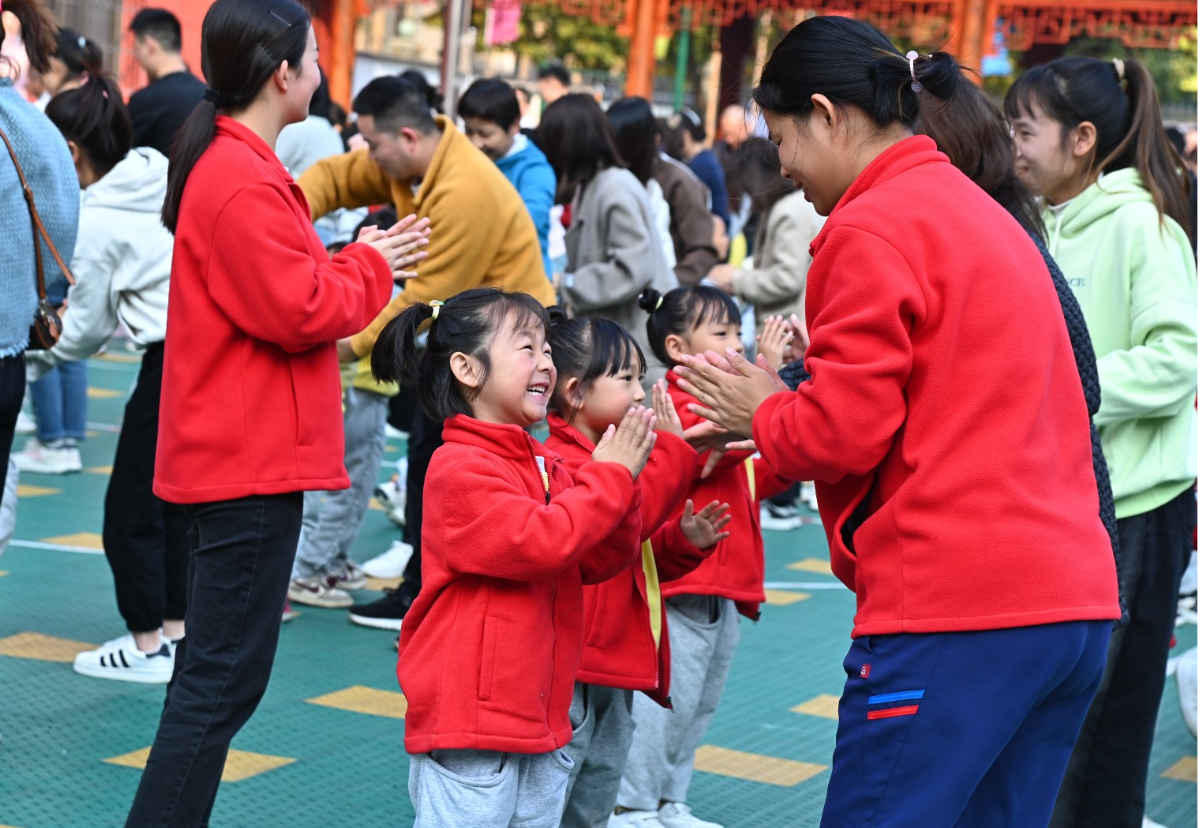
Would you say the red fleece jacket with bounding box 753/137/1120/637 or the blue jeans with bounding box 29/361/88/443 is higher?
the red fleece jacket with bounding box 753/137/1120/637

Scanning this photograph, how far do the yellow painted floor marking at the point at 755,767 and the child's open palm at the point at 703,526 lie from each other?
1.19 metres

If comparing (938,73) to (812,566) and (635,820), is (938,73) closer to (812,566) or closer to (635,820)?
(635,820)

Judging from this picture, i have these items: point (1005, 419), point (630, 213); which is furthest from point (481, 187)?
point (1005, 419)

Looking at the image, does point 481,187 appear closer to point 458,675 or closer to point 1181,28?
point 458,675

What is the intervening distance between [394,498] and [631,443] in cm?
452

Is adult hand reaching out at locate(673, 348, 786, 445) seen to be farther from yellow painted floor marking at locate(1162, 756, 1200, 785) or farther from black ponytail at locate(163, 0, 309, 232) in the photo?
yellow painted floor marking at locate(1162, 756, 1200, 785)

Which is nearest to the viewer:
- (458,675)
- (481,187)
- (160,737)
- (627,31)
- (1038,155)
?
(458,675)

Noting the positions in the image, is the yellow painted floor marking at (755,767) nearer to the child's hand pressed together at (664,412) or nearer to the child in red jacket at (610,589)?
the child in red jacket at (610,589)

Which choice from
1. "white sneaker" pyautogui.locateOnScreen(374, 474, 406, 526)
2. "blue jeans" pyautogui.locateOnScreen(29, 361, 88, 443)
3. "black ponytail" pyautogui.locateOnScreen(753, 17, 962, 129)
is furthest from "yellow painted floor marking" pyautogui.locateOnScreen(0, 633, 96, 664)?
"black ponytail" pyautogui.locateOnScreen(753, 17, 962, 129)

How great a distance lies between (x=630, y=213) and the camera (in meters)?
5.65

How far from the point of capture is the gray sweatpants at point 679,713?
3.62 m

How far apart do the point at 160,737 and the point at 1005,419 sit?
6.00ft

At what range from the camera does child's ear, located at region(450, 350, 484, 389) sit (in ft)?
9.06

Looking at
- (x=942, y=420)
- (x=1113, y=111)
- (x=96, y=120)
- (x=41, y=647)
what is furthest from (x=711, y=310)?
(x=41, y=647)
